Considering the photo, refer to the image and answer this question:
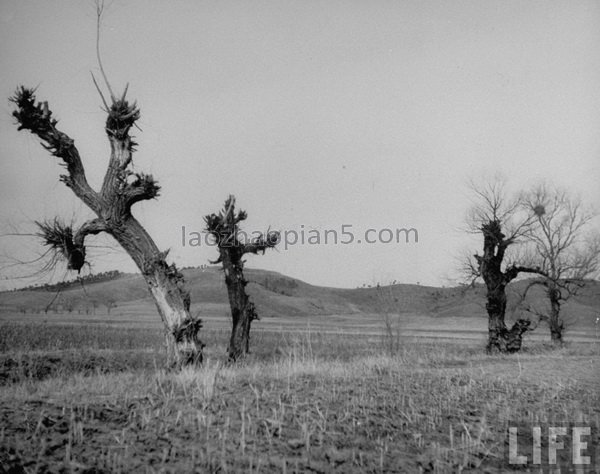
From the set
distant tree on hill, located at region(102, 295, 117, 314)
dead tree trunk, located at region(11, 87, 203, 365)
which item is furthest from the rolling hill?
dead tree trunk, located at region(11, 87, 203, 365)

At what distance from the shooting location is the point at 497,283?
75.7ft

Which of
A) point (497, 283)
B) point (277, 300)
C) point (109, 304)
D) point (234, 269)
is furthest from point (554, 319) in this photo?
point (277, 300)

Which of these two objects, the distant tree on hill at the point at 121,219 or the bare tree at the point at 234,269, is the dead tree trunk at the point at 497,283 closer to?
the bare tree at the point at 234,269

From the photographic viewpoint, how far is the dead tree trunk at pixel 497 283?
2220 centimetres

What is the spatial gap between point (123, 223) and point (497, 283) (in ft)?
59.4

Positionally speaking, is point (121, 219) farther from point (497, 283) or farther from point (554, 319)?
point (554, 319)

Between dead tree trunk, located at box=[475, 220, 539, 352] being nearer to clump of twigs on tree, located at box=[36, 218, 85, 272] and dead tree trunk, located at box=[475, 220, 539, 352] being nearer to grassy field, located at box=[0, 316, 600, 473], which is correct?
grassy field, located at box=[0, 316, 600, 473]

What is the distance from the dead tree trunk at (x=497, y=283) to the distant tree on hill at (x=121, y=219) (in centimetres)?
1583

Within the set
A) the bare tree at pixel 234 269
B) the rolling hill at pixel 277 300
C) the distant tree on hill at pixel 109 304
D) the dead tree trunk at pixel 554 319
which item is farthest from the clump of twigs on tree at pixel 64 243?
the distant tree on hill at pixel 109 304

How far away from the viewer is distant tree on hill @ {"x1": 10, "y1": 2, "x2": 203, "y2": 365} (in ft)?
39.3

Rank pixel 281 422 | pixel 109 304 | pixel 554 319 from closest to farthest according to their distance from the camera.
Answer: pixel 281 422
pixel 554 319
pixel 109 304

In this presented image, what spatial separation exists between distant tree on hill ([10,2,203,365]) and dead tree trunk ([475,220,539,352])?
51.9ft

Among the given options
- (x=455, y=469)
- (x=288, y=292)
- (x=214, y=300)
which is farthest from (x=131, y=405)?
(x=288, y=292)

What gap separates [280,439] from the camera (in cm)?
577
